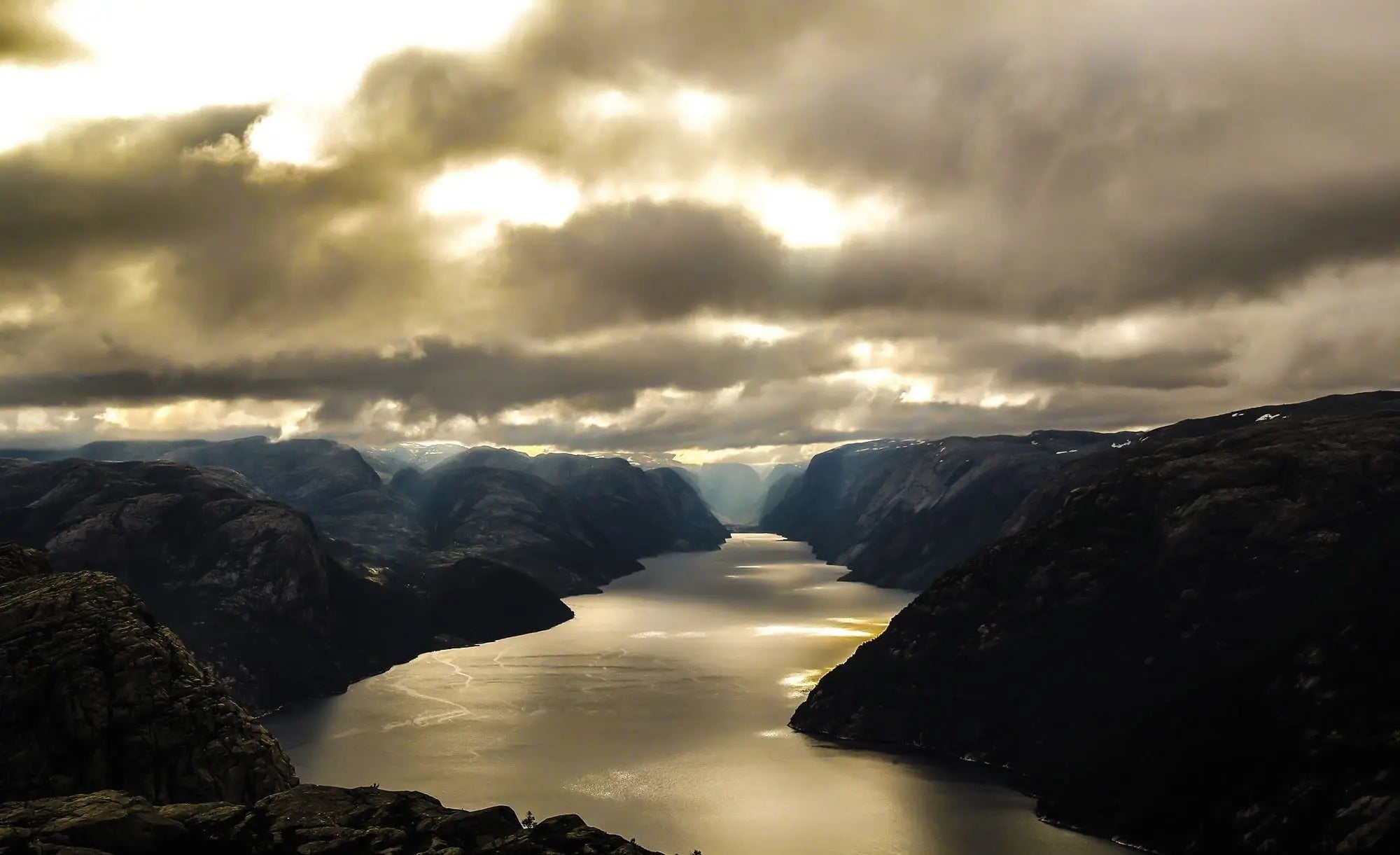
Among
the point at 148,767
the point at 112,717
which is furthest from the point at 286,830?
the point at 112,717

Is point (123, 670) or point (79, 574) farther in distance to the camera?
point (79, 574)

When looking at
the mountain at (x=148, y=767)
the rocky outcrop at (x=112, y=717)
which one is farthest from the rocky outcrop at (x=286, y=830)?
the rocky outcrop at (x=112, y=717)

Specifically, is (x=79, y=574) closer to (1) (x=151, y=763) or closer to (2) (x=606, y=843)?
(1) (x=151, y=763)

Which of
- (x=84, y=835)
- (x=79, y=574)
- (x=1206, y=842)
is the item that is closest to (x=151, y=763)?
(x=79, y=574)

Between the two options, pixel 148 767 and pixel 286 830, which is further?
pixel 148 767

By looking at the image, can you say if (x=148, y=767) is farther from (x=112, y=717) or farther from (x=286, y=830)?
(x=286, y=830)

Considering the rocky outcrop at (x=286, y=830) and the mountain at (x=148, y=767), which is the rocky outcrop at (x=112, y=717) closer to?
the mountain at (x=148, y=767)

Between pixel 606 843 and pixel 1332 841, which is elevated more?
pixel 606 843
